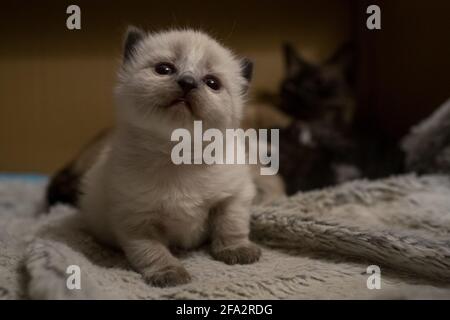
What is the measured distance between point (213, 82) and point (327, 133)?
1.05m

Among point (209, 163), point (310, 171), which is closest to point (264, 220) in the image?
point (209, 163)

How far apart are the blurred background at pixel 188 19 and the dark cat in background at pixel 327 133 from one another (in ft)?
0.26

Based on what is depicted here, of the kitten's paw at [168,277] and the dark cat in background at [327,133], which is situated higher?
the dark cat in background at [327,133]

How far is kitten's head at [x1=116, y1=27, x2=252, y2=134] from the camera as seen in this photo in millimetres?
921

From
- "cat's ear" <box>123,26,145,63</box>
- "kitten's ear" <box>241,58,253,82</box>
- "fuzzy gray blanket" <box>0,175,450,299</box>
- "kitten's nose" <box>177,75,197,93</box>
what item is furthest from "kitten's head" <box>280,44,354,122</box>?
"kitten's nose" <box>177,75,197,93</box>

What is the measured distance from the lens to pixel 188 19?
147cm

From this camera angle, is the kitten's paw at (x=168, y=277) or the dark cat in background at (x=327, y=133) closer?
the kitten's paw at (x=168, y=277)

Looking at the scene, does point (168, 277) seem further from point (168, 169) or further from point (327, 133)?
point (327, 133)

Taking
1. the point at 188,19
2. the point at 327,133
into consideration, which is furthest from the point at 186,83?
the point at 327,133

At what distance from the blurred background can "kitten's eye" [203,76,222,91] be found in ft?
1.75

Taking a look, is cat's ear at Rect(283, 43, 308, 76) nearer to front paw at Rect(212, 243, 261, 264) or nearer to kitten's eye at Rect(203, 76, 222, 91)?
kitten's eye at Rect(203, 76, 222, 91)

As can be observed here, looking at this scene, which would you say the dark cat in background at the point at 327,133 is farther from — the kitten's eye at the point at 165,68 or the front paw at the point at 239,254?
the kitten's eye at the point at 165,68

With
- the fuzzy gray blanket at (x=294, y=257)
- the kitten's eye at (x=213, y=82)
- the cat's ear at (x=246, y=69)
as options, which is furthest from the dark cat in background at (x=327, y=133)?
the kitten's eye at (x=213, y=82)

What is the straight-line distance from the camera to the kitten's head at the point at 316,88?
2172mm
